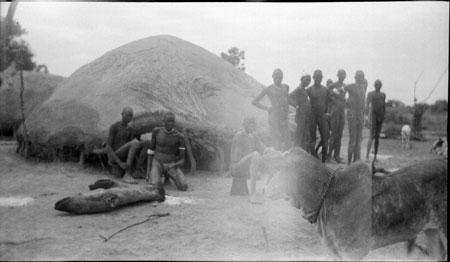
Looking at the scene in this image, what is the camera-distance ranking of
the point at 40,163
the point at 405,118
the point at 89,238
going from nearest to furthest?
the point at 89,238, the point at 405,118, the point at 40,163

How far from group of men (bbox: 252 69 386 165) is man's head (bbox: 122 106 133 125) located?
270 centimetres

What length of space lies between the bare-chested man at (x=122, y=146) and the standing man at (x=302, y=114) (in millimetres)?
3046

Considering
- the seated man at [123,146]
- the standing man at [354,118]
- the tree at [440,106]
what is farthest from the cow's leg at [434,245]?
the seated man at [123,146]

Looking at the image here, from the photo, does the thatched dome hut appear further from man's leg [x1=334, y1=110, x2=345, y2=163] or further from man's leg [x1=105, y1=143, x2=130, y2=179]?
man's leg [x1=334, y1=110, x2=345, y2=163]

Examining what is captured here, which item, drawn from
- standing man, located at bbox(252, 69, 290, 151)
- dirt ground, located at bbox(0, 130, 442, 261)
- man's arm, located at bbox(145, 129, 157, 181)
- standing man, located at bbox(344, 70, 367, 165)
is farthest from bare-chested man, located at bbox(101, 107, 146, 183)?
standing man, located at bbox(344, 70, 367, 165)

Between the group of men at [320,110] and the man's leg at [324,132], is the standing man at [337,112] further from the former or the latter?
the man's leg at [324,132]

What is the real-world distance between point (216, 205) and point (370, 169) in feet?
7.86

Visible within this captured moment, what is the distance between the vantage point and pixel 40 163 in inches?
335

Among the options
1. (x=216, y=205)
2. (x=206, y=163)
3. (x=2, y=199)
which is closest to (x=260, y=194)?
(x=216, y=205)

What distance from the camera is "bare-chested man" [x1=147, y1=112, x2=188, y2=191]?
689 cm

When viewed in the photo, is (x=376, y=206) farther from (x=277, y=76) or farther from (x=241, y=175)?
(x=241, y=175)

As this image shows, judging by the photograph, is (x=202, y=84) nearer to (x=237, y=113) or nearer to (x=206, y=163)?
(x=237, y=113)

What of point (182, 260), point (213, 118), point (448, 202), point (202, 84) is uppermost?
point (202, 84)

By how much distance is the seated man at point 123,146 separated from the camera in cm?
755
